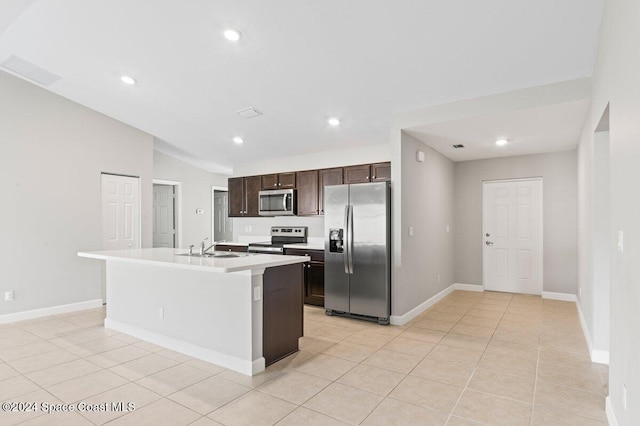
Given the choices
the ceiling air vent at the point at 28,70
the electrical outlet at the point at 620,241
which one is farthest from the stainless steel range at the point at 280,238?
the electrical outlet at the point at 620,241

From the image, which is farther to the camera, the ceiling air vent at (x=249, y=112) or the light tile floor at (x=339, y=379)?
the ceiling air vent at (x=249, y=112)

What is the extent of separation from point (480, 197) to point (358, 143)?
104 inches

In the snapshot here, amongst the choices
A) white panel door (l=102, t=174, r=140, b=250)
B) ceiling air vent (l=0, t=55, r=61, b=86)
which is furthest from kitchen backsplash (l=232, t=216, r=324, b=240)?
ceiling air vent (l=0, t=55, r=61, b=86)

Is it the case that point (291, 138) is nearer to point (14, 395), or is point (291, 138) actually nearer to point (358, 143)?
point (358, 143)

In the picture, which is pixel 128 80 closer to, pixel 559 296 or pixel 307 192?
pixel 307 192

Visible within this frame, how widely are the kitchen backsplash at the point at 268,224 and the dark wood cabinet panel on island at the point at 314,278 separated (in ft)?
3.12

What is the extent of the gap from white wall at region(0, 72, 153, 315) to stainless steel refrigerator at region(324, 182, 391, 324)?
143 inches

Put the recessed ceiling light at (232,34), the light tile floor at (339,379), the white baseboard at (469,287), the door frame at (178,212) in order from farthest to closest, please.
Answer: the door frame at (178,212)
the white baseboard at (469,287)
the recessed ceiling light at (232,34)
the light tile floor at (339,379)

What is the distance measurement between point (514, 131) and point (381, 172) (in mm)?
1784

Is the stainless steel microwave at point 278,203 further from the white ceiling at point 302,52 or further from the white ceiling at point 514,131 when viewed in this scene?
the white ceiling at point 514,131

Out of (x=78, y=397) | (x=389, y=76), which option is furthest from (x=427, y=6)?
(x=78, y=397)

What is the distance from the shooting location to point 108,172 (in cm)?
565

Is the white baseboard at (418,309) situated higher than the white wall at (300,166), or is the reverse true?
the white wall at (300,166)

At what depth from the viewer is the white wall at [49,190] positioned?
15.3ft
